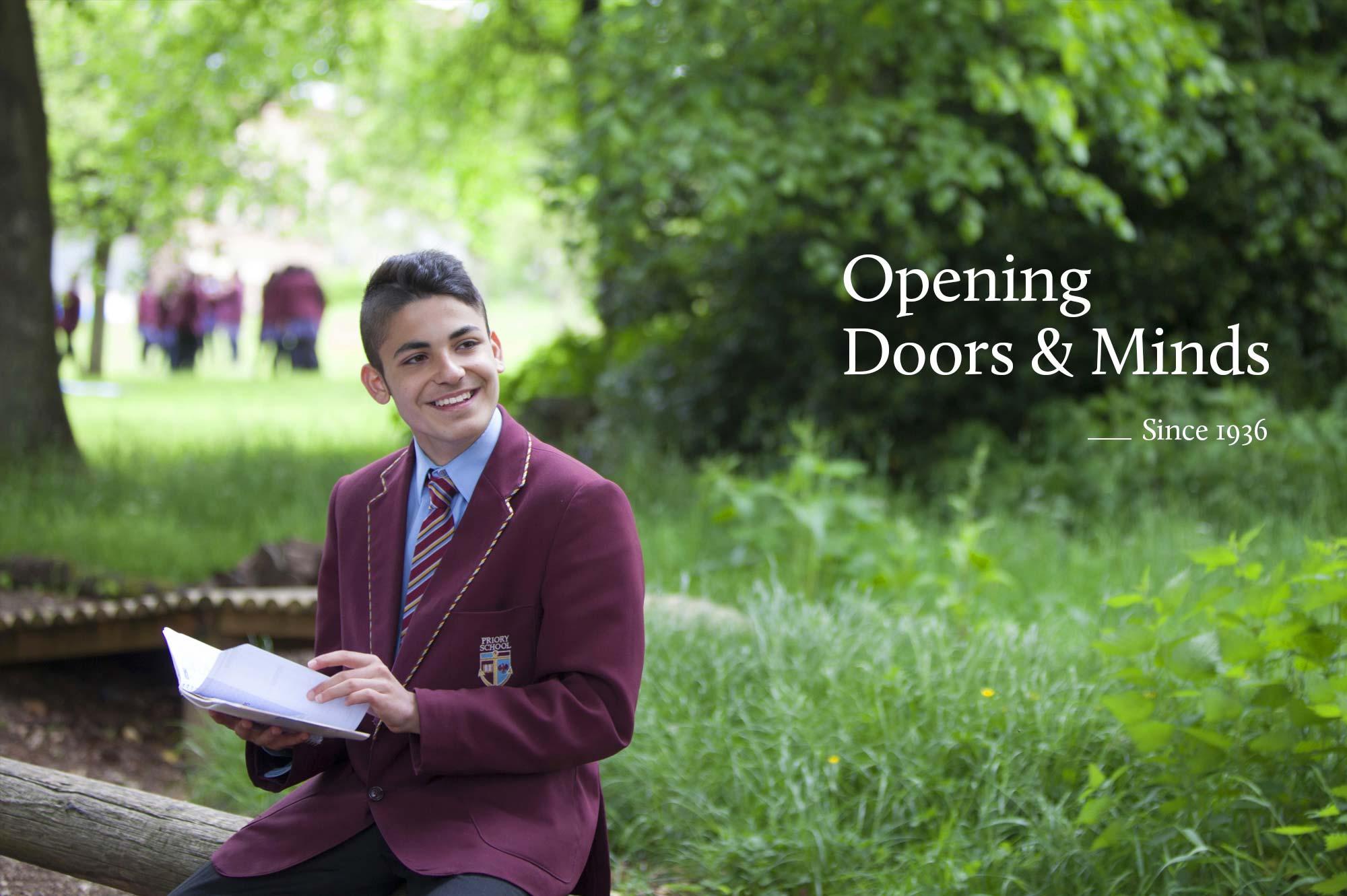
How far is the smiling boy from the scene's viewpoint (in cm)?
217

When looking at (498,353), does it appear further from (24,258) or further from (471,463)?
(24,258)

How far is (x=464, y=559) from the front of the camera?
2.29m

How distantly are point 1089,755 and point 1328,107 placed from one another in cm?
669

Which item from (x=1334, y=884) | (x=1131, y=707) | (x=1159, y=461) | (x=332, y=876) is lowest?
(x=1334, y=884)

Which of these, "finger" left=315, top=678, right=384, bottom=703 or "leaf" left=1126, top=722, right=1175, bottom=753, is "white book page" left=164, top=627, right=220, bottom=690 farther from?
"leaf" left=1126, top=722, right=1175, bottom=753

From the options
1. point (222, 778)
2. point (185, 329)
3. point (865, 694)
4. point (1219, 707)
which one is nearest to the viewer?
point (1219, 707)

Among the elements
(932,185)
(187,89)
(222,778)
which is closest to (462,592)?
(222,778)

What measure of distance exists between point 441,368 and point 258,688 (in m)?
0.60

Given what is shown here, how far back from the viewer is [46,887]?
376 cm

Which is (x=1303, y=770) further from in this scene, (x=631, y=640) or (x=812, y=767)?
(x=631, y=640)

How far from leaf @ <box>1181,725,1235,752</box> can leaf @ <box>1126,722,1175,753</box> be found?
0.05 meters

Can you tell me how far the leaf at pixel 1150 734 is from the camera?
10.4 feet

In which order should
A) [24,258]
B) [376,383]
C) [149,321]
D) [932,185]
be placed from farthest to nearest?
[149,321], [24,258], [932,185], [376,383]

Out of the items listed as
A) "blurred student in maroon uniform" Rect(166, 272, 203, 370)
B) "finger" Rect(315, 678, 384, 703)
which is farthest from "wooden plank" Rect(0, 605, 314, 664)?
"blurred student in maroon uniform" Rect(166, 272, 203, 370)
